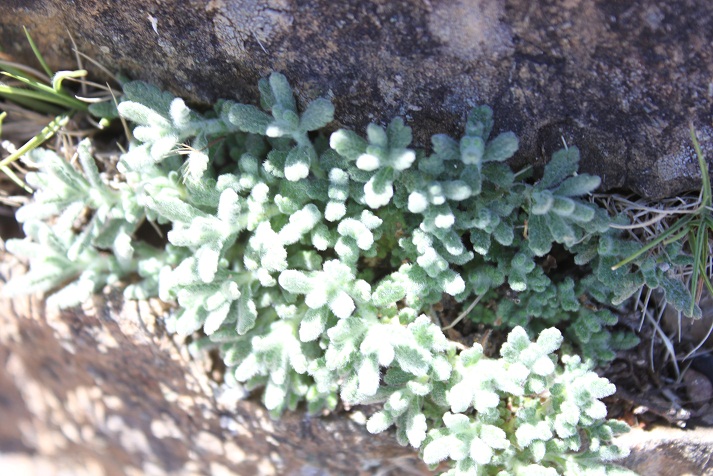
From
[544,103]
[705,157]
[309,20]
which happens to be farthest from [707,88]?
[309,20]

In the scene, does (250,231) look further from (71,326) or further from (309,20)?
(71,326)

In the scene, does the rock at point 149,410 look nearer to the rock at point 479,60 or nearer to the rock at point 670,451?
the rock at point 670,451

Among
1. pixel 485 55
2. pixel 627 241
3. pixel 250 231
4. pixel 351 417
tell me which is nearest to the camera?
pixel 485 55

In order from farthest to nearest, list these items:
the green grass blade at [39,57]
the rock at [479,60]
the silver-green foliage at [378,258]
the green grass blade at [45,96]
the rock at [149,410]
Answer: the rock at [149,410], the green grass blade at [45,96], the green grass blade at [39,57], the silver-green foliage at [378,258], the rock at [479,60]

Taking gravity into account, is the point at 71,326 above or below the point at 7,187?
below

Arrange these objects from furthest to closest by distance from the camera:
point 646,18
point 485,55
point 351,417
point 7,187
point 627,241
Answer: point 7,187 → point 351,417 → point 627,241 → point 485,55 → point 646,18

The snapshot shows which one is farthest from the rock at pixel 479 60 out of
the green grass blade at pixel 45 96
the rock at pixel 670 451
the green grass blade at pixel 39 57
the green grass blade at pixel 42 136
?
the rock at pixel 670 451

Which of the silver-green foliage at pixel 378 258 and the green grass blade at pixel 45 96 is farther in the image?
the green grass blade at pixel 45 96

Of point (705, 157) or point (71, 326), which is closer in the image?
point (705, 157)
